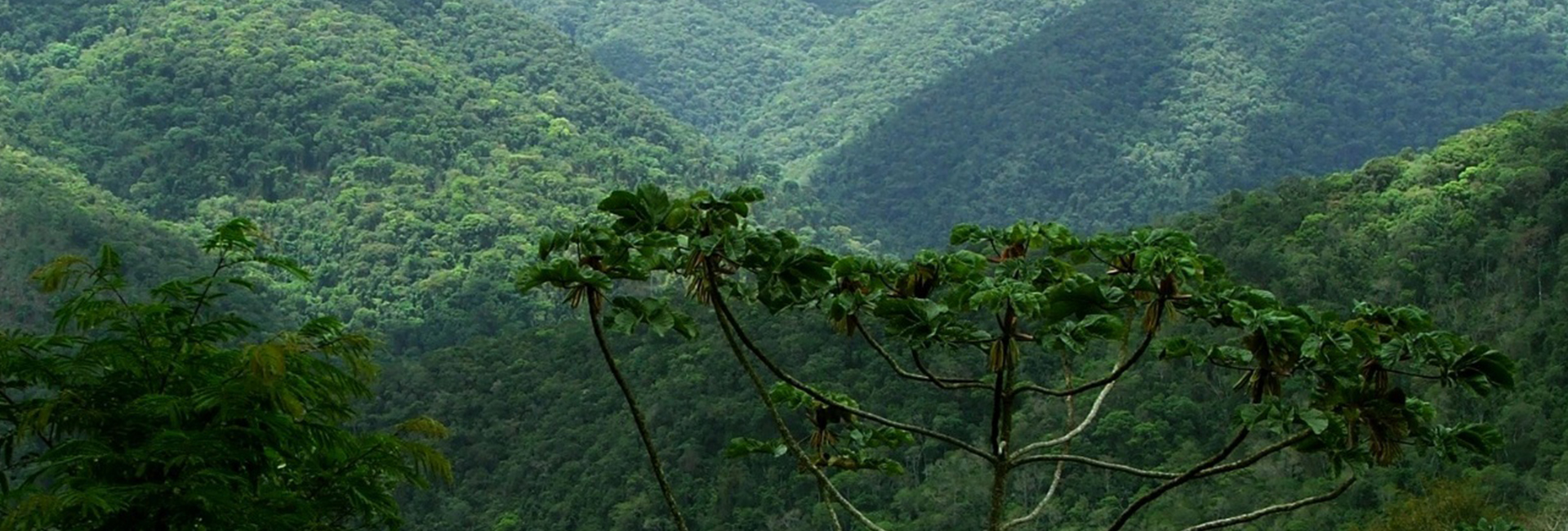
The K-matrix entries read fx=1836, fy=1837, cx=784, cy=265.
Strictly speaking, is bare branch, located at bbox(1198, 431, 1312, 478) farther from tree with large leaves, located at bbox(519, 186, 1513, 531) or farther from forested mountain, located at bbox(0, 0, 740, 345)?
forested mountain, located at bbox(0, 0, 740, 345)

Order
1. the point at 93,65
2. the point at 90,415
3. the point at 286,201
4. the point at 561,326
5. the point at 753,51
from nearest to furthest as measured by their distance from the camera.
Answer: the point at 90,415, the point at 561,326, the point at 286,201, the point at 93,65, the point at 753,51

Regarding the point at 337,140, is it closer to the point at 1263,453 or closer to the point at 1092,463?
the point at 1092,463

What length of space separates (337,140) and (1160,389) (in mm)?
38401

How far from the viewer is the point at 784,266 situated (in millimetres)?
5004

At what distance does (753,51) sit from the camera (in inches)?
4879

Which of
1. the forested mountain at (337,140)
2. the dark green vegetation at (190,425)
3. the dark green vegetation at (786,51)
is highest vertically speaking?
the dark green vegetation at (190,425)

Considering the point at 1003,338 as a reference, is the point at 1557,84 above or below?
below

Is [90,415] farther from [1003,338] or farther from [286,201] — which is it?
[286,201]

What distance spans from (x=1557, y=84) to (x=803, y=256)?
92583 millimetres

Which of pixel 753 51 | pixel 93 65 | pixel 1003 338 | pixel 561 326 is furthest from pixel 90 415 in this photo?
pixel 753 51

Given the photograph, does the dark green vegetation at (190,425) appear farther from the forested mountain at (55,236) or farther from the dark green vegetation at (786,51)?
the dark green vegetation at (786,51)

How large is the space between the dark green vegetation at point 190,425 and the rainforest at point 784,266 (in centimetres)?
2

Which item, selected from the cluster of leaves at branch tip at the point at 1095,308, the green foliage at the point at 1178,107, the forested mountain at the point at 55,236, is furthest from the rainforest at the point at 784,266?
the green foliage at the point at 1178,107

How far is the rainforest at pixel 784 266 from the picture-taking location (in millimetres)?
5152
